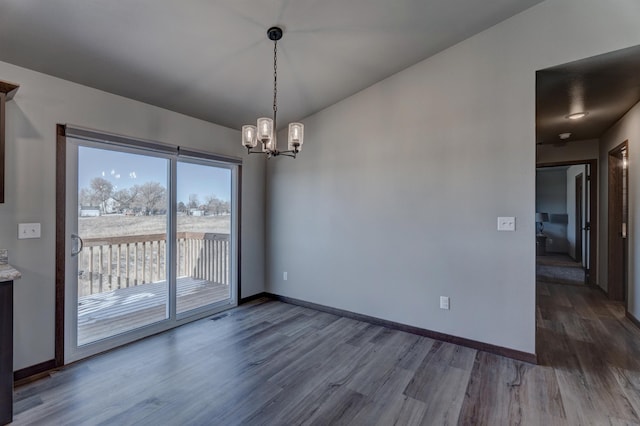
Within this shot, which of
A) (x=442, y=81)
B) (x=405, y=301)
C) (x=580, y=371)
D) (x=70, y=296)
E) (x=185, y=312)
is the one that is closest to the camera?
(x=580, y=371)

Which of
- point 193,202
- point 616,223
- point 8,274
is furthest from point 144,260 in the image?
point 616,223

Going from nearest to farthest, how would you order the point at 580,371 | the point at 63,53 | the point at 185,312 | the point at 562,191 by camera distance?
the point at 63,53, the point at 580,371, the point at 185,312, the point at 562,191

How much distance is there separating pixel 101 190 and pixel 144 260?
867 mm

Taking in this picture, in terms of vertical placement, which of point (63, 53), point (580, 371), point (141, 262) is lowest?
point (580, 371)

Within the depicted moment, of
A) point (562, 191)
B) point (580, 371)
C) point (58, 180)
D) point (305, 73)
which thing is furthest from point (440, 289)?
point (562, 191)

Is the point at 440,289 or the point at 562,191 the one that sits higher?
the point at 562,191

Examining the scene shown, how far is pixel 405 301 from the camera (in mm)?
3270

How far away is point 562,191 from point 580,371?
835cm

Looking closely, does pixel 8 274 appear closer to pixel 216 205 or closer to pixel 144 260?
pixel 144 260

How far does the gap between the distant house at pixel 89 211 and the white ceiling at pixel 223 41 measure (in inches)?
44.3

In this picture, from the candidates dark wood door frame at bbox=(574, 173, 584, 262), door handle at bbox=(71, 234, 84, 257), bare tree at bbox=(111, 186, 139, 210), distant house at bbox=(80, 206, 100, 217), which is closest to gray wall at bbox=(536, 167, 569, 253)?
dark wood door frame at bbox=(574, 173, 584, 262)

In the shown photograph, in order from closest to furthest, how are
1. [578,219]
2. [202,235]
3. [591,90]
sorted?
[591,90] < [202,235] < [578,219]

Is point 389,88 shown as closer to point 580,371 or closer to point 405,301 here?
point 405,301

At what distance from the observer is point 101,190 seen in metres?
2.85
